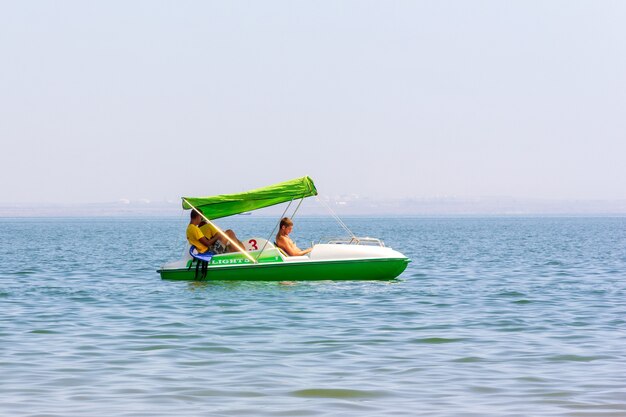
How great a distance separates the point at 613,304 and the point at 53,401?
46.9 feet

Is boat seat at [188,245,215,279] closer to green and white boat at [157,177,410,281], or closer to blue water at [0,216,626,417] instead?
green and white boat at [157,177,410,281]

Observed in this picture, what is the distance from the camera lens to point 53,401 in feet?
36.9

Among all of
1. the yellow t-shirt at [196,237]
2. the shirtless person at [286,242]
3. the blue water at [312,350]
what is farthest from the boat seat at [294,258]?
the yellow t-shirt at [196,237]

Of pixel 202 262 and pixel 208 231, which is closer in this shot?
pixel 202 262

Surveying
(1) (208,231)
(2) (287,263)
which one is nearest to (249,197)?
(1) (208,231)

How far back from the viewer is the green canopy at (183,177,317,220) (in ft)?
87.0

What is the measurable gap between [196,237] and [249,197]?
6.23 ft

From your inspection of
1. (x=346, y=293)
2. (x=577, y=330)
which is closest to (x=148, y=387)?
(x=577, y=330)

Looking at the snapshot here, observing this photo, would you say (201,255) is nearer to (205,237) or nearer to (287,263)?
(205,237)

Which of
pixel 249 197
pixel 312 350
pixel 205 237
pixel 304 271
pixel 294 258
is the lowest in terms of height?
Result: pixel 312 350

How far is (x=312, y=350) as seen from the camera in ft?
48.7

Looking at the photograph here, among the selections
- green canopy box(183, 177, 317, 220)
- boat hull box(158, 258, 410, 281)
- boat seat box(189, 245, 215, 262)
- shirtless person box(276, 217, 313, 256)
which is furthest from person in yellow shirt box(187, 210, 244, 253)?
shirtless person box(276, 217, 313, 256)

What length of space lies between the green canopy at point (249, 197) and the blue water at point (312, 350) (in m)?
2.14

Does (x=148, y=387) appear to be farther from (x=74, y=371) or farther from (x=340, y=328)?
(x=340, y=328)
